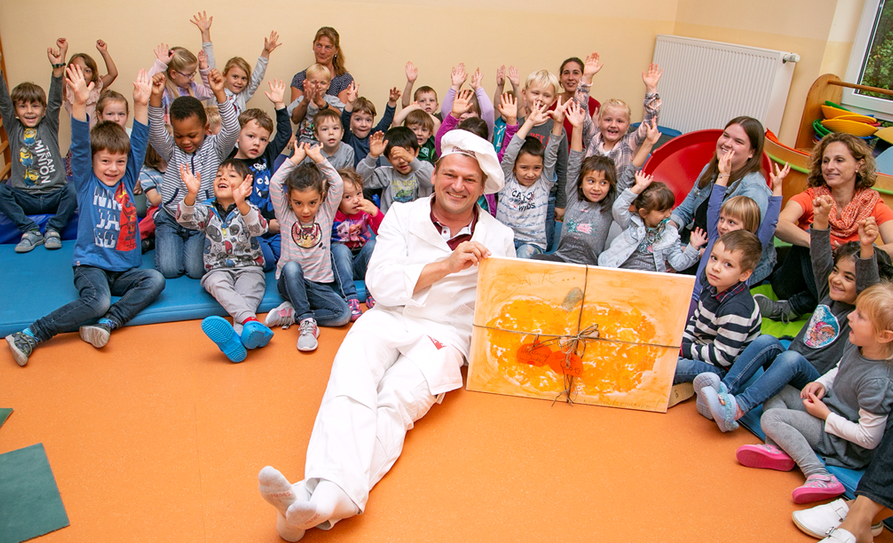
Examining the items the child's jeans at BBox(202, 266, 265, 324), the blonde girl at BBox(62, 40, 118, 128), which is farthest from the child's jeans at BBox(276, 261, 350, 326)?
the blonde girl at BBox(62, 40, 118, 128)

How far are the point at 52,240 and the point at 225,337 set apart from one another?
1906 mm

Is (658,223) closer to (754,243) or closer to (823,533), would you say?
(754,243)

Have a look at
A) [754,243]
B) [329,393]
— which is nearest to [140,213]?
[329,393]

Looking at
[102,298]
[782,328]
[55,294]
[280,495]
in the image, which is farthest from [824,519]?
[55,294]

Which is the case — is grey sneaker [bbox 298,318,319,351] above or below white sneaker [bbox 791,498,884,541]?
above

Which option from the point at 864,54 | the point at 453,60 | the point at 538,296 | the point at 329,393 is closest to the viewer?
the point at 329,393

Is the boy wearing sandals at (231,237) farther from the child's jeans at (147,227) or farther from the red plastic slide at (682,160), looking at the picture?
the red plastic slide at (682,160)

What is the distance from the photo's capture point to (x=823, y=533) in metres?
2.34

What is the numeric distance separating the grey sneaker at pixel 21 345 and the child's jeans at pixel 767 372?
11.4 feet

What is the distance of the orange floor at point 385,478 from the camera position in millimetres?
2314

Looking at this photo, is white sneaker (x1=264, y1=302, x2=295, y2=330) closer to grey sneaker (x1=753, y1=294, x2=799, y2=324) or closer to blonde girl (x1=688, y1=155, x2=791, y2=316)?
blonde girl (x1=688, y1=155, x2=791, y2=316)

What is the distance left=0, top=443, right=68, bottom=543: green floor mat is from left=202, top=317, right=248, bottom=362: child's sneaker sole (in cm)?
86

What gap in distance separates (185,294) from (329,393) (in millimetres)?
1707

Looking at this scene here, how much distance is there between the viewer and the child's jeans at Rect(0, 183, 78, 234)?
4.32 m
